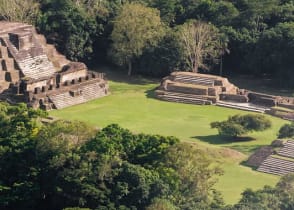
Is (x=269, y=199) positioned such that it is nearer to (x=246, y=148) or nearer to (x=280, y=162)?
(x=280, y=162)

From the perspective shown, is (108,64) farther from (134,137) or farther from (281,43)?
(134,137)

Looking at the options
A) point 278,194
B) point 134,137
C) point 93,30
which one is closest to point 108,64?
point 93,30

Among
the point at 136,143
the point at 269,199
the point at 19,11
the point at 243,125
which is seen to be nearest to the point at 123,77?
the point at 19,11

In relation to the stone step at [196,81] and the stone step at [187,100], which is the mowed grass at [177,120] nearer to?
the stone step at [187,100]

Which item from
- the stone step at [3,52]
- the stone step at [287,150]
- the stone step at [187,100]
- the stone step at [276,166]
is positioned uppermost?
the stone step at [3,52]

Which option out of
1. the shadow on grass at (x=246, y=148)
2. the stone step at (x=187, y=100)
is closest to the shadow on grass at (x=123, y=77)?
the stone step at (x=187, y=100)

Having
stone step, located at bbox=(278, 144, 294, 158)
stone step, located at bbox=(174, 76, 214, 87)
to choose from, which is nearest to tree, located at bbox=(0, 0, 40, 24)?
stone step, located at bbox=(174, 76, 214, 87)
